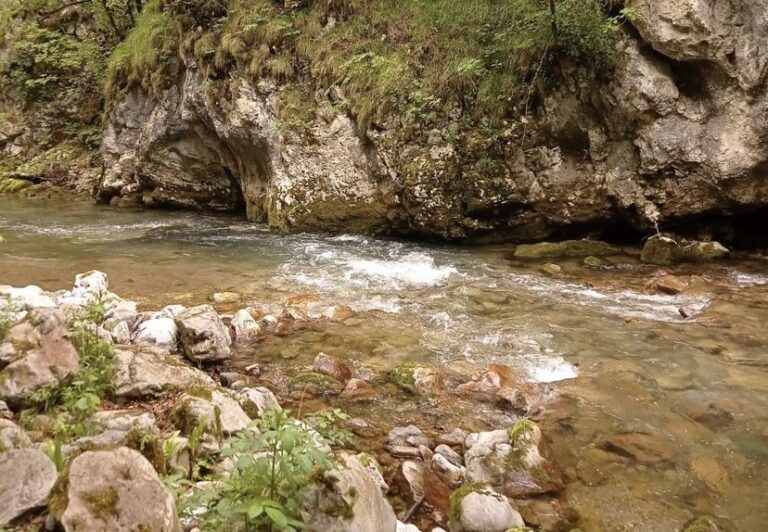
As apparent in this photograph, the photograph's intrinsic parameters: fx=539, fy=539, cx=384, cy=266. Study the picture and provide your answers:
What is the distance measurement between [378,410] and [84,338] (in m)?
2.20

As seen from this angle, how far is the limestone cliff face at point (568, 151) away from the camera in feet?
24.9

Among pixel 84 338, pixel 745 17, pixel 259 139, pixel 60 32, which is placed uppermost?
pixel 60 32

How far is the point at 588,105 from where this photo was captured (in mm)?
8609

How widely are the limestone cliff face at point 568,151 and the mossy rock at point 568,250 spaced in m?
0.44

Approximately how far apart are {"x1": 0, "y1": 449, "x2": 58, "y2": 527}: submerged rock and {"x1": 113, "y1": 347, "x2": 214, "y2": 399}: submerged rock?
1.62 meters

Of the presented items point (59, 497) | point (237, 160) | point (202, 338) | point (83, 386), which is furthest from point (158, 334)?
point (237, 160)

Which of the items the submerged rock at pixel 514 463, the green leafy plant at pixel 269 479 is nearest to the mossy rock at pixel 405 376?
the submerged rock at pixel 514 463

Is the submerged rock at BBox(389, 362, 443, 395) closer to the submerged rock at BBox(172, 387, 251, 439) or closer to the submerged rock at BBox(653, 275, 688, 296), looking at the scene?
the submerged rock at BBox(172, 387, 251, 439)

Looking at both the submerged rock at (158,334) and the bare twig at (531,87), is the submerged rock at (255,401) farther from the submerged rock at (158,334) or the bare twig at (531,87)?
the bare twig at (531,87)

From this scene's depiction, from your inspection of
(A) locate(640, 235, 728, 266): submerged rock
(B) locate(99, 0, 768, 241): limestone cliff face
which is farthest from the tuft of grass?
(A) locate(640, 235, 728, 266): submerged rock

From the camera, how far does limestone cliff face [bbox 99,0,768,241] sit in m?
7.59

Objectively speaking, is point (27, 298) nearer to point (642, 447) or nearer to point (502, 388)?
point (502, 388)

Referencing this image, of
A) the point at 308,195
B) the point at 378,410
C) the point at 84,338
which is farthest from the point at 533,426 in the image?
the point at 308,195

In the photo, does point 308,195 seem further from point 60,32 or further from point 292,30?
point 60,32
